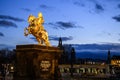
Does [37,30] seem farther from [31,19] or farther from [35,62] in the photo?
[35,62]

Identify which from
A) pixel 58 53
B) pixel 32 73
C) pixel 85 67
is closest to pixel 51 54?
pixel 58 53

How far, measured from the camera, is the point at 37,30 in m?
30.7

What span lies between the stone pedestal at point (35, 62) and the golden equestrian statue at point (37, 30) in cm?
97

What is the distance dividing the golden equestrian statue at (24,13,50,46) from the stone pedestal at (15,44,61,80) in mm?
972

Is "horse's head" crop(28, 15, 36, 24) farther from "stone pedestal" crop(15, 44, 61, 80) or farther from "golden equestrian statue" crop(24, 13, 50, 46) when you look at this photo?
"stone pedestal" crop(15, 44, 61, 80)

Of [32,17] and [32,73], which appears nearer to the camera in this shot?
[32,73]

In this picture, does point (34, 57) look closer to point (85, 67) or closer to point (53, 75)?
point (53, 75)

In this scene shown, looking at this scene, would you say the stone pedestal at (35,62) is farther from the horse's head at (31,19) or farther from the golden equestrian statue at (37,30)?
the horse's head at (31,19)

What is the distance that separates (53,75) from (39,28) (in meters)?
4.78

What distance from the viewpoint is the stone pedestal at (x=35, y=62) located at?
28.9 meters

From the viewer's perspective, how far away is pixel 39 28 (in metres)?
30.8

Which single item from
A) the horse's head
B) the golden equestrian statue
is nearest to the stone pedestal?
the golden equestrian statue

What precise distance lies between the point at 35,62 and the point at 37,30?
344 centimetres

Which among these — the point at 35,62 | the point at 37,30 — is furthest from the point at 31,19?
the point at 35,62
